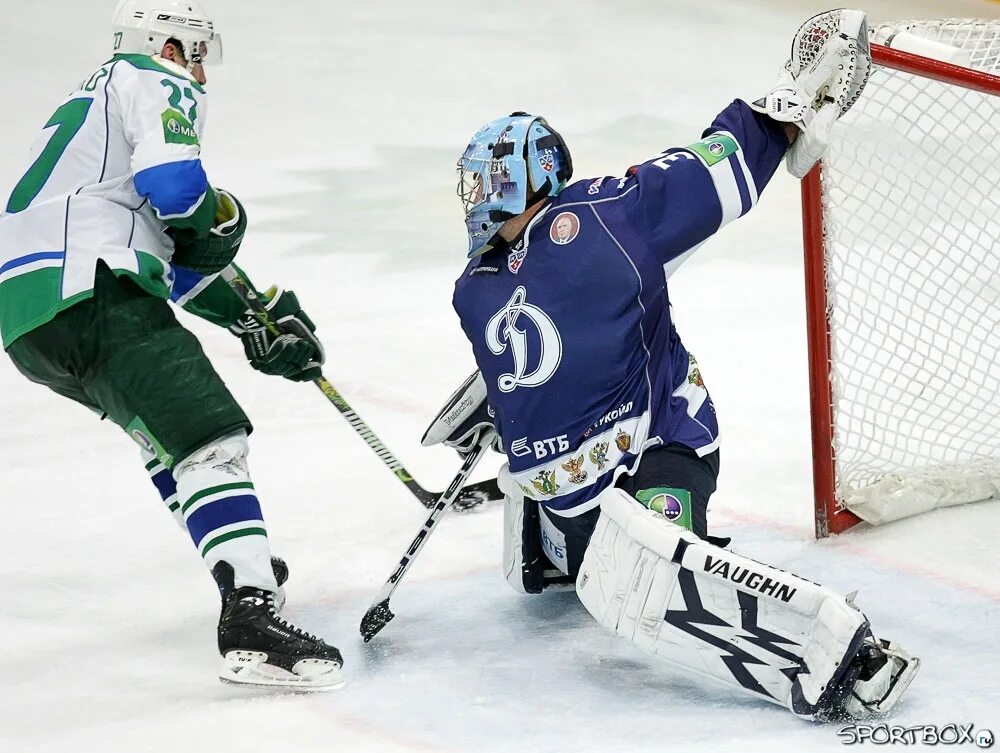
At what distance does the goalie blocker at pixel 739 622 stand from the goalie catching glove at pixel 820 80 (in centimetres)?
72

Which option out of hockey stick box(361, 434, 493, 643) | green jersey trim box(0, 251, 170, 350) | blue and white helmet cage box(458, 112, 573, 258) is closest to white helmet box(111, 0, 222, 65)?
green jersey trim box(0, 251, 170, 350)

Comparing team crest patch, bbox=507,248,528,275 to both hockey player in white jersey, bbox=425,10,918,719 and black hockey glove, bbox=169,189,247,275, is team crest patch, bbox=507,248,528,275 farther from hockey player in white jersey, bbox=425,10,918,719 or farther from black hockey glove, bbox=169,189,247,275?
black hockey glove, bbox=169,189,247,275

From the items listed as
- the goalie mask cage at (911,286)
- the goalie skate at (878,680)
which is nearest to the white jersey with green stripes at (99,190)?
the goalie mask cage at (911,286)

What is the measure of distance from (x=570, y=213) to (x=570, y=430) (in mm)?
368

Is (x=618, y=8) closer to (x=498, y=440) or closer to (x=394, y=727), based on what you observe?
(x=498, y=440)

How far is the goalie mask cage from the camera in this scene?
2752mm

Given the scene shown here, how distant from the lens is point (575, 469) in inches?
90.3

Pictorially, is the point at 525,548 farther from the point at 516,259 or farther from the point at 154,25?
the point at 154,25

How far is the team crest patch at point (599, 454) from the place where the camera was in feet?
7.47

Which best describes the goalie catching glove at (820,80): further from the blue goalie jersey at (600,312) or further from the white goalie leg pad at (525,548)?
the white goalie leg pad at (525,548)

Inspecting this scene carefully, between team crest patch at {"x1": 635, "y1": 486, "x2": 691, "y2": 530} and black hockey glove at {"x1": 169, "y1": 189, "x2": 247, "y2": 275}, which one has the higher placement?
black hockey glove at {"x1": 169, "y1": 189, "x2": 247, "y2": 275}

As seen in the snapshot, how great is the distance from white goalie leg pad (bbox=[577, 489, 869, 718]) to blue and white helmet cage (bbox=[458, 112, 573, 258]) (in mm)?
522

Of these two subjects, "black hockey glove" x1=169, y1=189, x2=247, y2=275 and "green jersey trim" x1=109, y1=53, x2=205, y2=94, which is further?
"black hockey glove" x1=169, y1=189, x2=247, y2=275

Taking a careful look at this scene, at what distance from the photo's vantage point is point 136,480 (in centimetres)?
345
